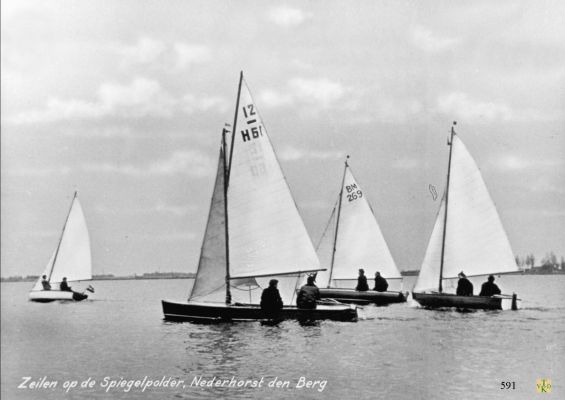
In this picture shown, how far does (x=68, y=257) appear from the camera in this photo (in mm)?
43062

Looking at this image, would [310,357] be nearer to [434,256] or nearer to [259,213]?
[259,213]

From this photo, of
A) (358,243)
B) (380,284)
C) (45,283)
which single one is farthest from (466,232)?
(45,283)

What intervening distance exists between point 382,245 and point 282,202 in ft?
51.5

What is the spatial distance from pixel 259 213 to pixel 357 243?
15427 mm

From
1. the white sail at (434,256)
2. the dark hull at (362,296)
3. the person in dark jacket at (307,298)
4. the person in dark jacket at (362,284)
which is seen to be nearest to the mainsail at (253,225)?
the person in dark jacket at (307,298)

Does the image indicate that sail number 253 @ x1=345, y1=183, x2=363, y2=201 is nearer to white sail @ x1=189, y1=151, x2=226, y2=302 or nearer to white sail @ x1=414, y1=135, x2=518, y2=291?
white sail @ x1=414, y1=135, x2=518, y2=291

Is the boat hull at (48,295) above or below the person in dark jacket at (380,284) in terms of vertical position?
below

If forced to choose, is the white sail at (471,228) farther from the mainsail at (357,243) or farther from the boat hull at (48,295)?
the boat hull at (48,295)

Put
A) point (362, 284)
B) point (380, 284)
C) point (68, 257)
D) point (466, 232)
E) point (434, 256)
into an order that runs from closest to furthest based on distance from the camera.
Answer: point (466, 232) < point (434, 256) < point (362, 284) < point (380, 284) < point (68, 257)

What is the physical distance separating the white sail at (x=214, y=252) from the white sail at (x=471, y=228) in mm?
12182

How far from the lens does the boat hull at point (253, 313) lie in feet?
82.2

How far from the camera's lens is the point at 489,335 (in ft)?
79.4

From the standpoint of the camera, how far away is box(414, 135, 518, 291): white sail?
108 feet

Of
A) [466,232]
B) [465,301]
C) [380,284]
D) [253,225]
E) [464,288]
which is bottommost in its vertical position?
[465,301]
